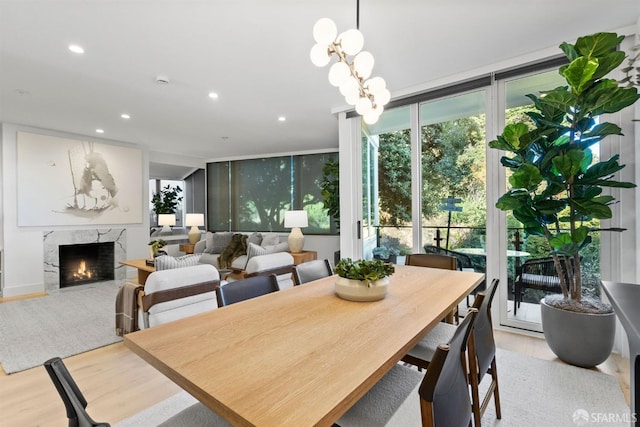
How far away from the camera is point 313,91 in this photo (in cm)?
354

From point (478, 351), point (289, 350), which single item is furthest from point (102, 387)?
point (478, 351)

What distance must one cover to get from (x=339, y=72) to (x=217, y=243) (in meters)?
5.06

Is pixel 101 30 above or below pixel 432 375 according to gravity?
above

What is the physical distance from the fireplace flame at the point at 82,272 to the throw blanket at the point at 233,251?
2.59m

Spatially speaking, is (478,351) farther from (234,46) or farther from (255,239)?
(255,239)

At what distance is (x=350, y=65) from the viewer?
1780 mm

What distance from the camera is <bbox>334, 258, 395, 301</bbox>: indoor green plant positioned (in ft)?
5.21

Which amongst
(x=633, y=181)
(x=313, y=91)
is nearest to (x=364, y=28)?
(x=313, y=91)

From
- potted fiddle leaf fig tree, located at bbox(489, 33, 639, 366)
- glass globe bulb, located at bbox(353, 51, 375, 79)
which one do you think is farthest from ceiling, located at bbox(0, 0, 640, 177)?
glass globe bulb, located at bbox(353, 51, 375, 79)

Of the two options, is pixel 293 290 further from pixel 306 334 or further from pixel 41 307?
pixel 41 307

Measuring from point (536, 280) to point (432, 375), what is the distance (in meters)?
2.79

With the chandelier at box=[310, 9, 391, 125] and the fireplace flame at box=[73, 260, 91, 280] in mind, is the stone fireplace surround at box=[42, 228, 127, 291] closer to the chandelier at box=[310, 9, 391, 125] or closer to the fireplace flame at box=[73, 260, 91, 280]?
the fireplace flame at box=[73, 260, 91, 280]

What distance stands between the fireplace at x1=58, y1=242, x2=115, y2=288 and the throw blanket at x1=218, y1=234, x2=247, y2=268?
7.18 ft

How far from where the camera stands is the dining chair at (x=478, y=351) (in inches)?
55.1
